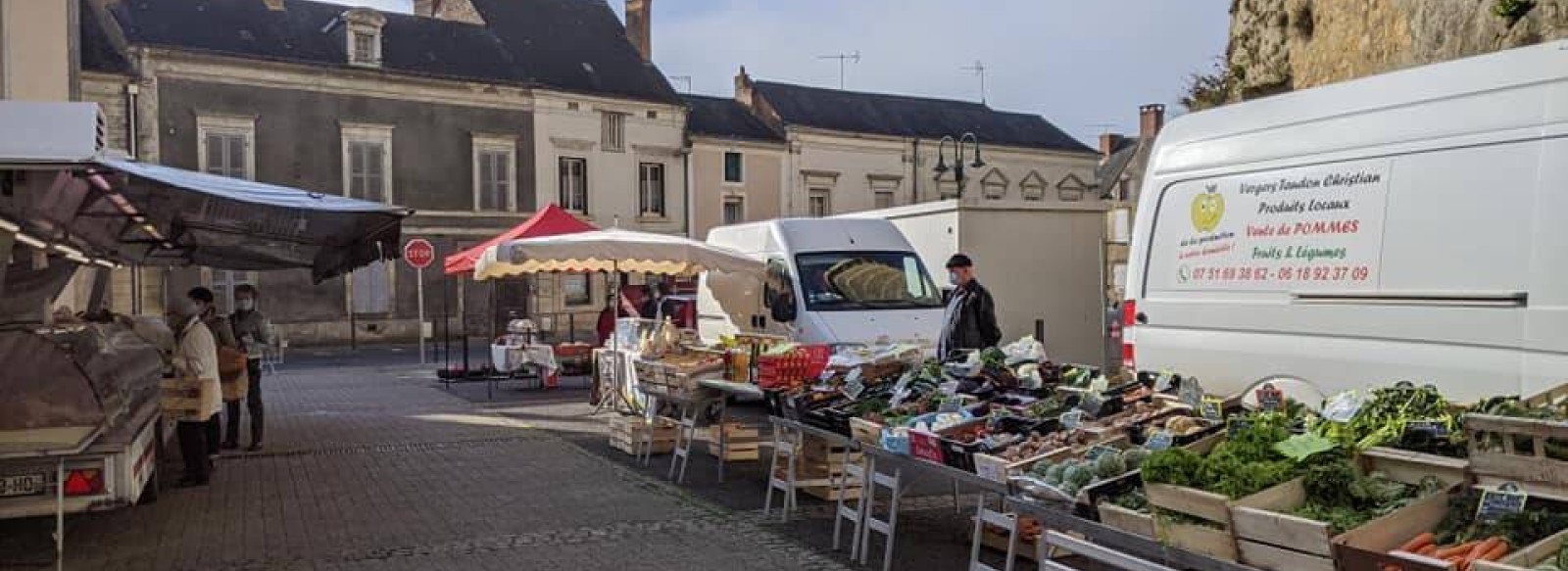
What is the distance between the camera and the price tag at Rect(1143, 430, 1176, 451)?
4.53 metres

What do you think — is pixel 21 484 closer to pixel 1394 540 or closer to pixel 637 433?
pixel 637 433

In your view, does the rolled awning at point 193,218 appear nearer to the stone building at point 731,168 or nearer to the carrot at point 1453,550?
the carrot at point 1453,550

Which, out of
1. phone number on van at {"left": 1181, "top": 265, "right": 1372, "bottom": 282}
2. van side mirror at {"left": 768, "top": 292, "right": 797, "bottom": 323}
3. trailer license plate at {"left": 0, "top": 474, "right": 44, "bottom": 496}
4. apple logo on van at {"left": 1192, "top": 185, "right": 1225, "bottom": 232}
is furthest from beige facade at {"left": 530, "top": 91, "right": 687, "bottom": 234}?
phone number on van at {"left": 1181, "top": 265, "right": 1372, "bottom": 282}

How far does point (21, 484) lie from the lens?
596cm

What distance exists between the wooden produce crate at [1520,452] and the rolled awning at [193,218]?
6.34m

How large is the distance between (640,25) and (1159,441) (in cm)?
3572

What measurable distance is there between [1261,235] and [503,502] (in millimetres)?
5410

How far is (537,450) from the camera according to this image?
35.3ft

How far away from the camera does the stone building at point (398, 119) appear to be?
90.7ft

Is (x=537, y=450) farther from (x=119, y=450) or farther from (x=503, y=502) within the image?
(x=119, y=450)

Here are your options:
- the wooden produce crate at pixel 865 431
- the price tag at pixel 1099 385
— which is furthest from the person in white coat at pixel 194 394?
the price tag at pixel 1099 385

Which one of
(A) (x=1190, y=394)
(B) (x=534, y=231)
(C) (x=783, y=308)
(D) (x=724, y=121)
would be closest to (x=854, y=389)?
(A) (x=1190, y=394)

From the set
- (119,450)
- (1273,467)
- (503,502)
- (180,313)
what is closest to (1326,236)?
(1273,467)

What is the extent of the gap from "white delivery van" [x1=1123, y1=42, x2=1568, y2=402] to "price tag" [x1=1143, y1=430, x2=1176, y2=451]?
188 centimetres
